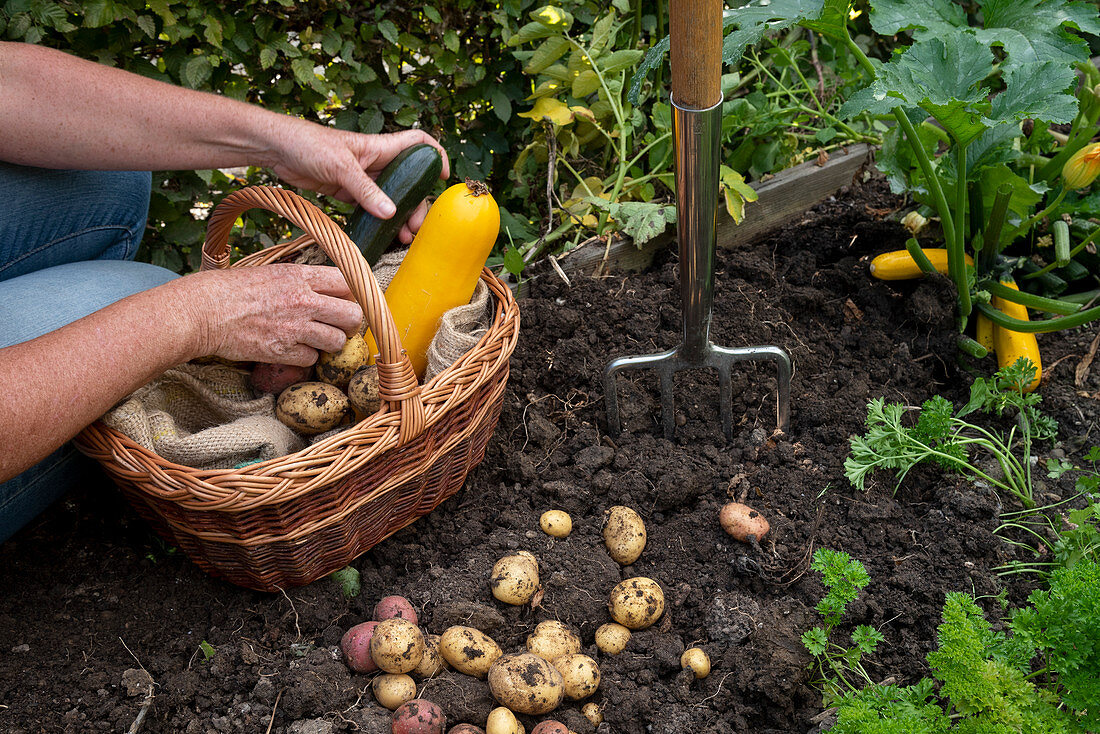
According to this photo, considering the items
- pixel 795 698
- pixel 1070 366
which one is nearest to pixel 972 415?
pixel 1070 366

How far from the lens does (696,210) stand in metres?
1.75

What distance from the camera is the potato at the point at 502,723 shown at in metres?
1.38

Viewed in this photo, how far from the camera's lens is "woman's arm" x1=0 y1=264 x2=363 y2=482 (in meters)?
1.30

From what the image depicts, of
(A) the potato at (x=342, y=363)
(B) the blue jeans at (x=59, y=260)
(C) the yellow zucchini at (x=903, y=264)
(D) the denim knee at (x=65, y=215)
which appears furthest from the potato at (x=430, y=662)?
(C) the yellow zucchini at (x=903, y=264)

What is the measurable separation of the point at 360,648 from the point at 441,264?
90 cm

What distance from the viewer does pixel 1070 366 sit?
7.47 ft

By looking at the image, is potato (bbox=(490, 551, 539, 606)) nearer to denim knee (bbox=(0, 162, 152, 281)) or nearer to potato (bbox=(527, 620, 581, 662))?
potato (bbox=(527, 620, 581, 662))

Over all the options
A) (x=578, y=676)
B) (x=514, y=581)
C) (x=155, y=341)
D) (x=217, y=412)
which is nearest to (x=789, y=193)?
(x=514, y=581)

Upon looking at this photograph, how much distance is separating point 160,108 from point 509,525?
135 cm

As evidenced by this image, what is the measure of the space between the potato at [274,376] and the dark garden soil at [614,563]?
1.49 feet

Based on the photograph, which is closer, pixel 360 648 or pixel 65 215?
pixel 360 648

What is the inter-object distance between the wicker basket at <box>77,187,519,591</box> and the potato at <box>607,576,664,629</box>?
495 mm

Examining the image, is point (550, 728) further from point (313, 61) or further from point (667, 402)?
point (313, 61)

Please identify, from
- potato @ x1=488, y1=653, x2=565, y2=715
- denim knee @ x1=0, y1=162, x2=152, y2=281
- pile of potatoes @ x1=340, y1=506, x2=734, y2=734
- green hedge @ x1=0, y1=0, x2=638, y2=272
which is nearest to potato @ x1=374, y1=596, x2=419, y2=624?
pile of potatoes @ x1=340, y1=506, x2=734, y2=734
